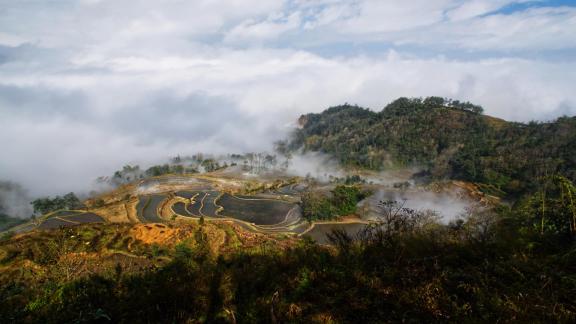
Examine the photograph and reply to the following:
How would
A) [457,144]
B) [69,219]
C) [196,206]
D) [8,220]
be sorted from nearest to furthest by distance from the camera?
1. [69,219]
2. [196,206]
3. [8,220]
4. [457,144]

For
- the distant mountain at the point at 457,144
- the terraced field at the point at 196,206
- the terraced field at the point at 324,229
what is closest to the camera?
the terraced field at the point at 324,229

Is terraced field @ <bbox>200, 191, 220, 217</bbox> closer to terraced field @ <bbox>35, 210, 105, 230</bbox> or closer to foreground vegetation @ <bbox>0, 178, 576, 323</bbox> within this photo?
terraced field @ <bbox>35, 210, 105, 230</bbox>

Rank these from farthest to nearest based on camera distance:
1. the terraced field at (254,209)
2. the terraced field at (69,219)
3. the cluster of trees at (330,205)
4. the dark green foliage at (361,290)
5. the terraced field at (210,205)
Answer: the terraced field at (210,205), the terraced field at (254,209), the cluster of trees at (330,205), the terraced field at (69,219), the dark green foliage at (361,290)

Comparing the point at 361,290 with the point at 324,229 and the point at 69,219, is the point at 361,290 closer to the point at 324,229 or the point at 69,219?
the point at 324,229

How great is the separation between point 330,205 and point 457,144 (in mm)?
→ 69550

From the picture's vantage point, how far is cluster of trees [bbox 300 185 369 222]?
2731 inches

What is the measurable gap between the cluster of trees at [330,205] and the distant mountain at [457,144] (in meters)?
38.9

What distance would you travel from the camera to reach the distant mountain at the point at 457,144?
8238cm

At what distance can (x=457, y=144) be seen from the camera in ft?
375

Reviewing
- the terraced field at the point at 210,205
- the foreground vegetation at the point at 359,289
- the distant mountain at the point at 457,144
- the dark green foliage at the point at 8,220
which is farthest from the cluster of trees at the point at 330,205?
the dark green foliage at the point at 8,220

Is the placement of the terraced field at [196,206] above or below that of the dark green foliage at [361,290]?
below

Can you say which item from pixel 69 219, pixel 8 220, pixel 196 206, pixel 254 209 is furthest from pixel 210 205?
pixel 8 220

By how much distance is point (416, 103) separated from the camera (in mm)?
155750

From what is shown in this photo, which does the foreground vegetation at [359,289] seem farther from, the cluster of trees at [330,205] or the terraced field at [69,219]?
the terraced field at [69,219]
